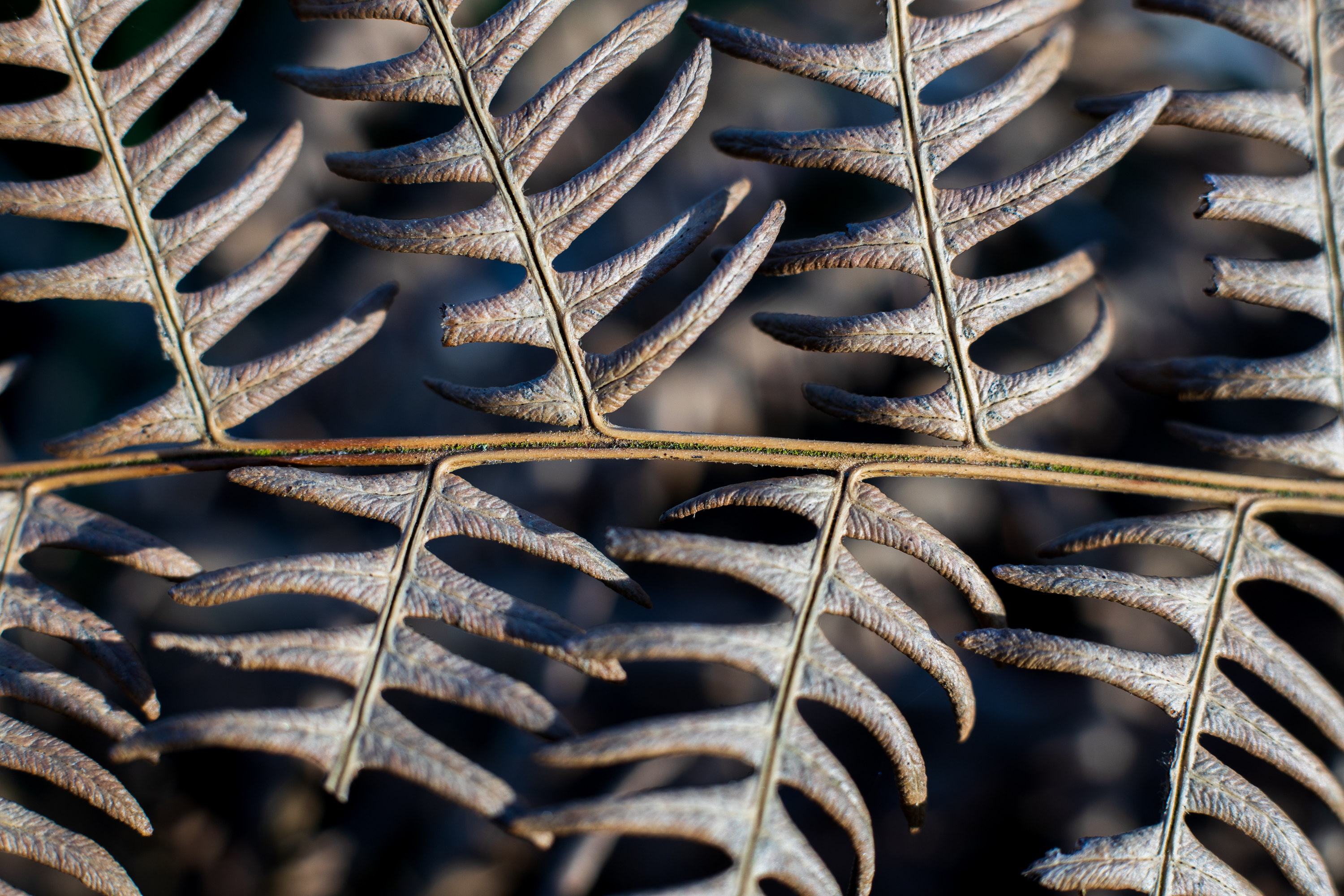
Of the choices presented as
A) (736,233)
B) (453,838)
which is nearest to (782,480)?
(736,233)

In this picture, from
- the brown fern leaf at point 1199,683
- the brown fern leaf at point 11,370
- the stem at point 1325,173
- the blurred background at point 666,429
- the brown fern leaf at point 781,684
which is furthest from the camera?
the blurred background at point 666,429

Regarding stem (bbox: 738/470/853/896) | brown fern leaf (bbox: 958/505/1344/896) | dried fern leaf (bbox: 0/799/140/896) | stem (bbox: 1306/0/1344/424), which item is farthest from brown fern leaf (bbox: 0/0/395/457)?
stem (bbox: 1306/0/1344/424)

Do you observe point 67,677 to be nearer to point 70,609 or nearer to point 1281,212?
point 70,609

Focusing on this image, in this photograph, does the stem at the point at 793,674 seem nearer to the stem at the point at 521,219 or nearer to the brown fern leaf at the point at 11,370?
the stem at the point at 521,219

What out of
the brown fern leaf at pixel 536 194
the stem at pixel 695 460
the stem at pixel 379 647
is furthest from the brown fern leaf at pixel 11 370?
the stem at pixel 379 647

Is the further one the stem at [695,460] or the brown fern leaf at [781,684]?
the stem at [695,460]

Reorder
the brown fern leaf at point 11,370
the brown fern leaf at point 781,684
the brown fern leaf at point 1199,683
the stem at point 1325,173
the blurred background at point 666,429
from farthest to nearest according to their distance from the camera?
the blurred background at point 666,429 → the brown fern leaf at point 11,370 → the stem at point 1325,173 → the brown fern leaf at point 1199,683 → the brown fern leaf at point 781,684
